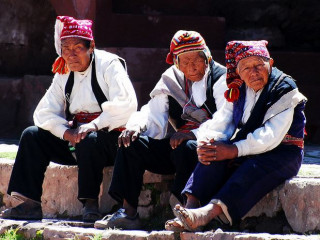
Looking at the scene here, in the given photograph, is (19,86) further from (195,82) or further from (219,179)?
(219,179)

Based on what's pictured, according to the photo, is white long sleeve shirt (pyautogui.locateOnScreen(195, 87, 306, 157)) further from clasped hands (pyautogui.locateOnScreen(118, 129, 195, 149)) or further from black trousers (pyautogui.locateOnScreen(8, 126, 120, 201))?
black trousers (pyautogui.locateOnScreen(8, 126, 120, 201))

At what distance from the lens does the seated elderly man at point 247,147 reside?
18.1 feet

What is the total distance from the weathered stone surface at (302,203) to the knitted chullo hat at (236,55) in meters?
0.69

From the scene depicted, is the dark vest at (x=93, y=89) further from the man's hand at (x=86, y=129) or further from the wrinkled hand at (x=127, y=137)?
the wrinkled hand at (x=127, y=137)

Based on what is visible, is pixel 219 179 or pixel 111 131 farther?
pixel 111 131

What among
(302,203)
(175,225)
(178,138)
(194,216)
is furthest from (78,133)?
(302,203)

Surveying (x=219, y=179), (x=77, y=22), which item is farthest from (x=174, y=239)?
(x=77, y=22)

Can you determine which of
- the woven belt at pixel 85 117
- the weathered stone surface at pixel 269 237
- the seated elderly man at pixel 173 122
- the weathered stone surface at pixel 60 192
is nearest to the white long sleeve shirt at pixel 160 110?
the seated elderly man at pixel 173 122

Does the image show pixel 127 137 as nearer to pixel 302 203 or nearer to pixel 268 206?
pixel 268 206

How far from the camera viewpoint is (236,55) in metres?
5.84

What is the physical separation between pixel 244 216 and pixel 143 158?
0.81 meters

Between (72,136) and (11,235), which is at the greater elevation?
(72,136)

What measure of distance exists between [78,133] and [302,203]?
166 cm

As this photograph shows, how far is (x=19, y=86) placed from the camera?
34.9ft
